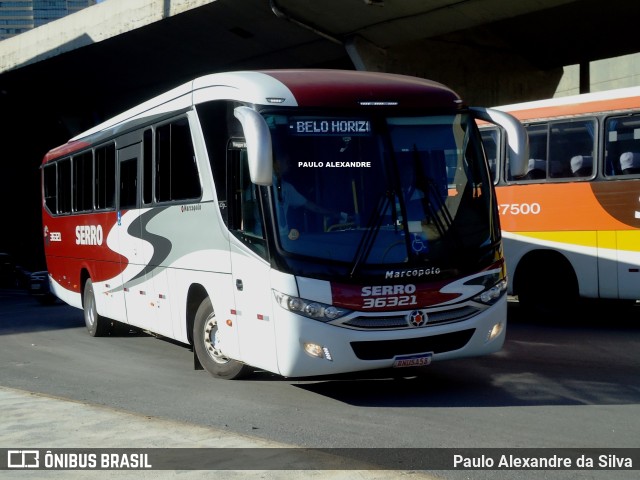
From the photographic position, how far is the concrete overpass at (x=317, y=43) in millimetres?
25422

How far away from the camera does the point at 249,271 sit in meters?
9.00

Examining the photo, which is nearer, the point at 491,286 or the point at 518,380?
the point at 491,286

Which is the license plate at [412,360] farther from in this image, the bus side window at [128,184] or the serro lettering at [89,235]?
the serro lettering at [89,235]

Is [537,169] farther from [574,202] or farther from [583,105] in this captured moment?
[583,105]

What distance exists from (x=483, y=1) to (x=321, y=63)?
9622 mm

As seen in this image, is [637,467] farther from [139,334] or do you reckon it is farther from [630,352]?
[139,334]

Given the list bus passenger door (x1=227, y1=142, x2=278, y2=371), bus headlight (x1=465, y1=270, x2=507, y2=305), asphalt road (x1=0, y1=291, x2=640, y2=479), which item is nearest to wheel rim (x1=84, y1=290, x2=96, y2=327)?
asphalt road (x1=0, y1=291, x2=640, y2=479)

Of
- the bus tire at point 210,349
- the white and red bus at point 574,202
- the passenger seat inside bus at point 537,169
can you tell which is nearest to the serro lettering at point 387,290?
the bus tire at point 210,349

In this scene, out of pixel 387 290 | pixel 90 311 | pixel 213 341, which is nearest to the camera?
pixel 387 290

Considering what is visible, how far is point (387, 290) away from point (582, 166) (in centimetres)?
717

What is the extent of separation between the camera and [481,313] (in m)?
8.94

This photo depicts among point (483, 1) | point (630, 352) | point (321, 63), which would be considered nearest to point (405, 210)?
point (630, 352)

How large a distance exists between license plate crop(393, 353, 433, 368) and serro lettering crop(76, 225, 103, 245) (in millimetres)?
7078

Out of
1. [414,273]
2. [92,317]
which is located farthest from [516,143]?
[92,317]
